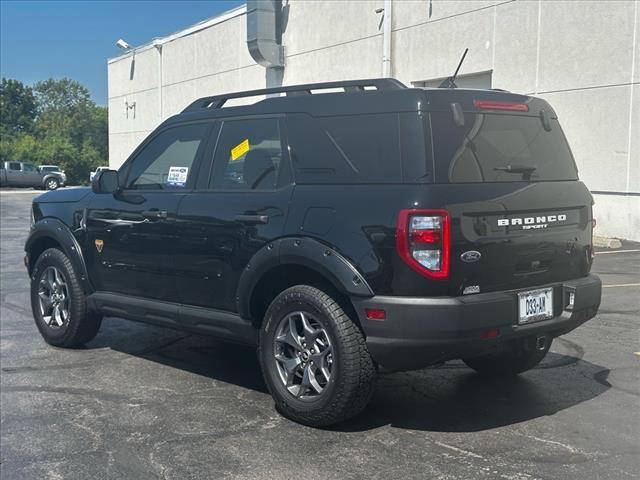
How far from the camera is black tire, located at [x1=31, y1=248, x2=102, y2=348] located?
6152 millimetres

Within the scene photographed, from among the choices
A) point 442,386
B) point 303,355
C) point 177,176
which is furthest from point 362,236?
point 177,176

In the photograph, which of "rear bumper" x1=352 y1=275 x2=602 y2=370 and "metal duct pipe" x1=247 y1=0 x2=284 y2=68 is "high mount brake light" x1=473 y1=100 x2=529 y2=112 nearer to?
"rear bumper" x1=352 y1=275 x2=602 y2=370

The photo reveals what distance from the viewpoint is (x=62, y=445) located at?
4172 millimetres

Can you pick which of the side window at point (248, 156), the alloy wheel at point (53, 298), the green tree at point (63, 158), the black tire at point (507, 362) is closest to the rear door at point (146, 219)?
the side window at point (248, 156)

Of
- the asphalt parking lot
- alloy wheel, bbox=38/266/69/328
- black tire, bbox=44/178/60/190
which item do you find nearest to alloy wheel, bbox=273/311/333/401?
the asphalt parking lot

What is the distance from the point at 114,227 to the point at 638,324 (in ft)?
16.7

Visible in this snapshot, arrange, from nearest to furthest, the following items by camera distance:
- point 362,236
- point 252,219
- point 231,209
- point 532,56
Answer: point 362,236 → point 252,219 → point 231,209 → point 532,56

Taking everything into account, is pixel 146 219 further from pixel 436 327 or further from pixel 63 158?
pixel 63 158

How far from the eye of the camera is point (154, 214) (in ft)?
17.6

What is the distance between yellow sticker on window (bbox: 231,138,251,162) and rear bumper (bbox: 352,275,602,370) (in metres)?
1.49

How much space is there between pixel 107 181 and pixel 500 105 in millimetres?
3165

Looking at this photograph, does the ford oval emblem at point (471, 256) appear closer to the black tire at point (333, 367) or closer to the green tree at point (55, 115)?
the black tire at point (333, 367)

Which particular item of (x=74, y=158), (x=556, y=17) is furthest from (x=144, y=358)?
(x=74, y=158)

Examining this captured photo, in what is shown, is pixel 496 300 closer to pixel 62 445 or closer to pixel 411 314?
pixel 411 314
